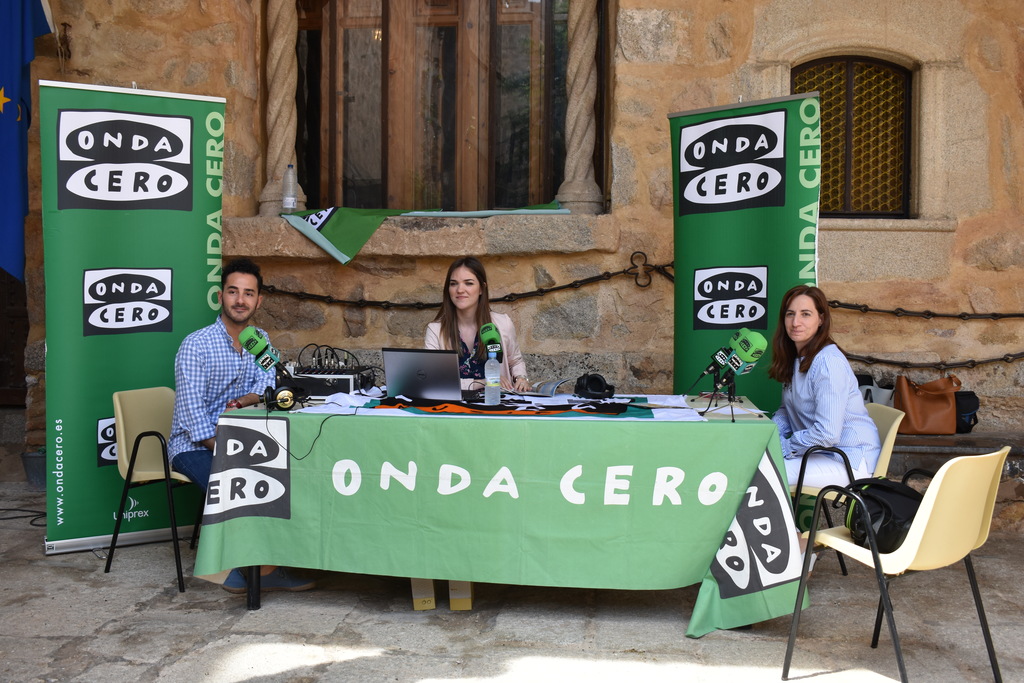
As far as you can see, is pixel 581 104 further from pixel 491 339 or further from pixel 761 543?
pixel 761 543

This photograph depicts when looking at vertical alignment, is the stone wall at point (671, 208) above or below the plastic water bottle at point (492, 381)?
above

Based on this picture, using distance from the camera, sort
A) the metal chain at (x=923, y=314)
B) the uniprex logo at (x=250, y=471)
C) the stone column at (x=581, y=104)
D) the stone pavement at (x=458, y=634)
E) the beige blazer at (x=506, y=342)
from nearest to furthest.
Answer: the stone pavement at (x=458, y=634)
the uniprex logo at (x=250, y=471)
the beige blazer at (x=506, y=342)
the metal chain at (x=923, y=314)
the stone column at (x=581, y=104)

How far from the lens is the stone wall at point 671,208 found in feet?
16.8

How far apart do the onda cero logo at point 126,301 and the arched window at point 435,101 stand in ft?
6.25

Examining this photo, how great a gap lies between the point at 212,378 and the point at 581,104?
9.05 feet

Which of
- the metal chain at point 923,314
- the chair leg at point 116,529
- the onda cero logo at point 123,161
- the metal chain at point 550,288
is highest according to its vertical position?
the onda cero logo at point 123,161

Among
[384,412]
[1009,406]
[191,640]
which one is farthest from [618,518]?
[1009,406]

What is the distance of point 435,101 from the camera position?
5.89m

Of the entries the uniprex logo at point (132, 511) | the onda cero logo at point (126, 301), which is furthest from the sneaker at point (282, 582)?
the onda cero logo at point (126, 301)

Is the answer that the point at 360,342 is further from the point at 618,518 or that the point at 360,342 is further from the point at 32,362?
the point at 618,518

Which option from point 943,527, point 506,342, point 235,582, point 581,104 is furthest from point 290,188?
point 943,527

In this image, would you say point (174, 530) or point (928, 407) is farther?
point (928, 407)

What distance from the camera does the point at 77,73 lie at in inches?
213

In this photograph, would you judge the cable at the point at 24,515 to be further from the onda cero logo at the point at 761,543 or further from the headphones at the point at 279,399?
the onda cero logo at the point at 761,543
